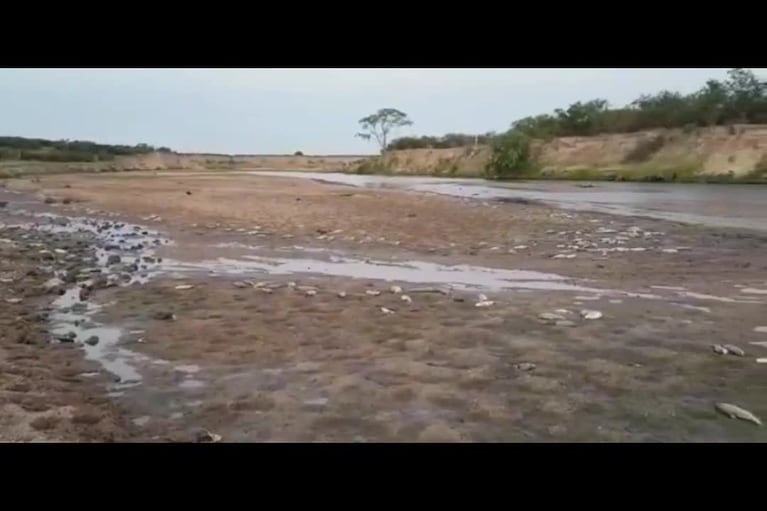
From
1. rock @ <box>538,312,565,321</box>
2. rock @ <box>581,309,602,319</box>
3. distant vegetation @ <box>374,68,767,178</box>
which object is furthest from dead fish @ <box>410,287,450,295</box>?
distant vegetation @ <box>374,68,767,178</box>

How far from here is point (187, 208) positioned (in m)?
16.2

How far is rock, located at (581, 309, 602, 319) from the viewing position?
5543 mm

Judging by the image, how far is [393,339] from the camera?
4.90 metres

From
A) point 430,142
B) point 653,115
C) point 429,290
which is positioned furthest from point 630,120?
point 429,290

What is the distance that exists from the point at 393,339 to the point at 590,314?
1.85 meters

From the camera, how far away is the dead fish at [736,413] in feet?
10.7

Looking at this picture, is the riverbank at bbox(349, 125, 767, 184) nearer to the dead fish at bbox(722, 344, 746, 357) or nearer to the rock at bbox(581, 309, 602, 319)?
the rock at bbox(581, 309, 602, 319)

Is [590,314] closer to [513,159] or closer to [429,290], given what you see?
[429,290]

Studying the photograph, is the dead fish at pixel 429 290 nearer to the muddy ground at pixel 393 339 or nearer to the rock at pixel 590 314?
the muddy ground at pixel 393 339

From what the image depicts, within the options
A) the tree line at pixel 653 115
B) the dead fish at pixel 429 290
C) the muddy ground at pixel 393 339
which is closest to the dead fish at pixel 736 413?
the muddy ground at pixel 393 339

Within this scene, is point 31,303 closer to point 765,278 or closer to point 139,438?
point 139,438
